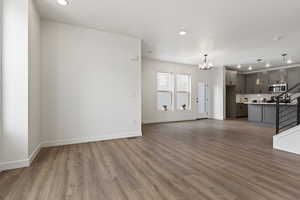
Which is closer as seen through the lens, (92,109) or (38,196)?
(38,196)

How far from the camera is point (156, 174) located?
220cm

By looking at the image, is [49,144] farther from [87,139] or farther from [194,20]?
[194,20]

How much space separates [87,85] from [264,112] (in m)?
7.83

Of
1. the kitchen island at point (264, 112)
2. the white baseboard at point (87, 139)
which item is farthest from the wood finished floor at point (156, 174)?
the kitchen island at point (264, 112)

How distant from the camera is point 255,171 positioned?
7.48 feet

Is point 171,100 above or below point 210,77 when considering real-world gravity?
below

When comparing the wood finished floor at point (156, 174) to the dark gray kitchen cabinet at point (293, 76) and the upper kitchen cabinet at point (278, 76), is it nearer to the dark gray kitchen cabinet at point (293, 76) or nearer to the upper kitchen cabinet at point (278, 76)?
the dark gray kitchen cabinet at point (293, 76)

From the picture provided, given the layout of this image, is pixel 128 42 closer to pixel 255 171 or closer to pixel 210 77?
pixel 255 171

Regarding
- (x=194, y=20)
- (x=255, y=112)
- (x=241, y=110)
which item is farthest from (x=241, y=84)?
(x=194, y=20)

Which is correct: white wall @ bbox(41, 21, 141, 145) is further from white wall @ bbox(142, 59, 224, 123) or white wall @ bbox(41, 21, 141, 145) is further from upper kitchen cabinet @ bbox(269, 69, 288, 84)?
upper kitchen cabinet @ bbox(269, 69, 288, 84)

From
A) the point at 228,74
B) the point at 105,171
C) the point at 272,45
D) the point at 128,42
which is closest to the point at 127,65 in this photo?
the point at 128,42

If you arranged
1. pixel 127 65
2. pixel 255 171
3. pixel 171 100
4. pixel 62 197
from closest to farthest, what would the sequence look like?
pixel 62 197, pixel 255 171, pixel 127 65, pixel 171 100

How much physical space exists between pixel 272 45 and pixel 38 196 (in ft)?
23.3

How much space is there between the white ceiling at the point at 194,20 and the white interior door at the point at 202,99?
11.3 ft
